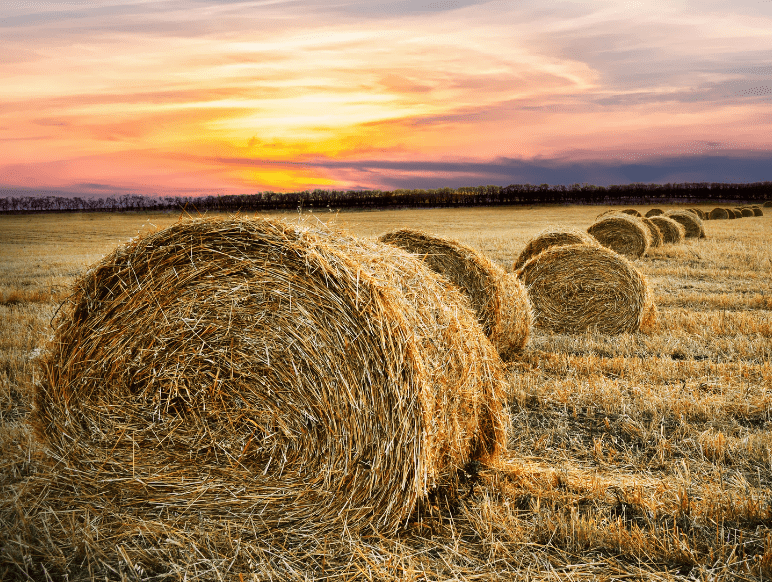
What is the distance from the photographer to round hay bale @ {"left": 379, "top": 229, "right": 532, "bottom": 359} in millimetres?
7359

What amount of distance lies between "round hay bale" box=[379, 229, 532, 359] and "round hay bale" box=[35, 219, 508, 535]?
2.86 m

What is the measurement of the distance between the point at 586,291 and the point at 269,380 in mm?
6689

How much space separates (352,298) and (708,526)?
8.54 feet

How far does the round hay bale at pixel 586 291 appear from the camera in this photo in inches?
359

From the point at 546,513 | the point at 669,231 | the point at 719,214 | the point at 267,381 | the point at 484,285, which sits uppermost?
the point at 719,214

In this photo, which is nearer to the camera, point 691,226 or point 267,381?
point 267,381

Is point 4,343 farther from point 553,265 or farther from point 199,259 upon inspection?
point 553,265

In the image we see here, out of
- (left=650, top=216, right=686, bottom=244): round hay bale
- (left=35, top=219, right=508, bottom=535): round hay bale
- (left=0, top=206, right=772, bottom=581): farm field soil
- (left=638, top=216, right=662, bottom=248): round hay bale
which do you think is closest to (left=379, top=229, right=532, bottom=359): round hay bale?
(left=0, top=206, right=772, bottom=581): farm field soil

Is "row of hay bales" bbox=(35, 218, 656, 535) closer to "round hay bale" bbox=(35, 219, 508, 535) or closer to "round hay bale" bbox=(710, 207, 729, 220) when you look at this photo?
"round hay bale" bbox=(35, 219, 508, 535)

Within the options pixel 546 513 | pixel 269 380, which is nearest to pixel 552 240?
pixel 546 513

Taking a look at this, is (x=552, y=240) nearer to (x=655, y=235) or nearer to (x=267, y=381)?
(x=267, y=381)

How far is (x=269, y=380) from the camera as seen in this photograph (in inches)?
161

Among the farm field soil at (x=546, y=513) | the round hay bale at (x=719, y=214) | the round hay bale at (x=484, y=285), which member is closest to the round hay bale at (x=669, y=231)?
the round hay bale at (x=484, y=285)

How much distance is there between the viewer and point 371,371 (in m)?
3.81
